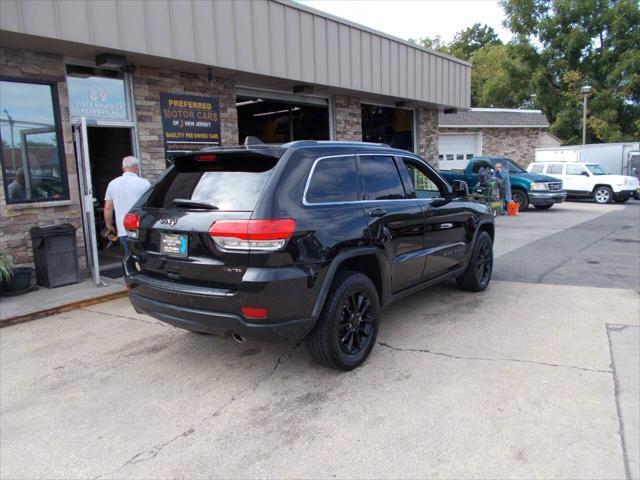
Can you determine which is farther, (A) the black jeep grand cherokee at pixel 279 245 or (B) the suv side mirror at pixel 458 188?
(B) the suv side mirror at pixel 458 188

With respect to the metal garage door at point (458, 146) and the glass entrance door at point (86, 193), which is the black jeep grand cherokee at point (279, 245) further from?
the metal garage door at point (458, 146)

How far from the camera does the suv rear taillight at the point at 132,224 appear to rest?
160 inches

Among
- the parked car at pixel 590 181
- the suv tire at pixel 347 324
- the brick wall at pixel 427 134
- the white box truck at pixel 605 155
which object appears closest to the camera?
the suv tire at pixel 347 324

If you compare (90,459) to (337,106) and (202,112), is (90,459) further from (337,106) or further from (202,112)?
(337,106)

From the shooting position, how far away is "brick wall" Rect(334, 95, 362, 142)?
468 inches

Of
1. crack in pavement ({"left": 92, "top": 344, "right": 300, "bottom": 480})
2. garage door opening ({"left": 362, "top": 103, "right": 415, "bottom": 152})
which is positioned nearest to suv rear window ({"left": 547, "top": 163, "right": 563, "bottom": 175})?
garage door opening ({"left": 362, "top": 103, "right": 415, "bottom": 152})

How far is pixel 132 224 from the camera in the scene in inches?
162

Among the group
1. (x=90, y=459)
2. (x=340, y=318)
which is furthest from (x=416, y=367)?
(x=90, y=459)

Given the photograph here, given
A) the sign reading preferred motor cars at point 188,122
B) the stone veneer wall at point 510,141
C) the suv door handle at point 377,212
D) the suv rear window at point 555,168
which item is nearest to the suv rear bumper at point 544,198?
the suv rear window at point 555,168

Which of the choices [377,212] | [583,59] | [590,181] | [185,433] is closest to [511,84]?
[583,59]

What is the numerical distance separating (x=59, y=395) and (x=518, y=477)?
335 cm

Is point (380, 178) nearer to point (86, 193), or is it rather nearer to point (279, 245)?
point (279, 245)

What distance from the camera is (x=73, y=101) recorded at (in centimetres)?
724

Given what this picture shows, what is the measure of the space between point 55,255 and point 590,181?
821 inches
